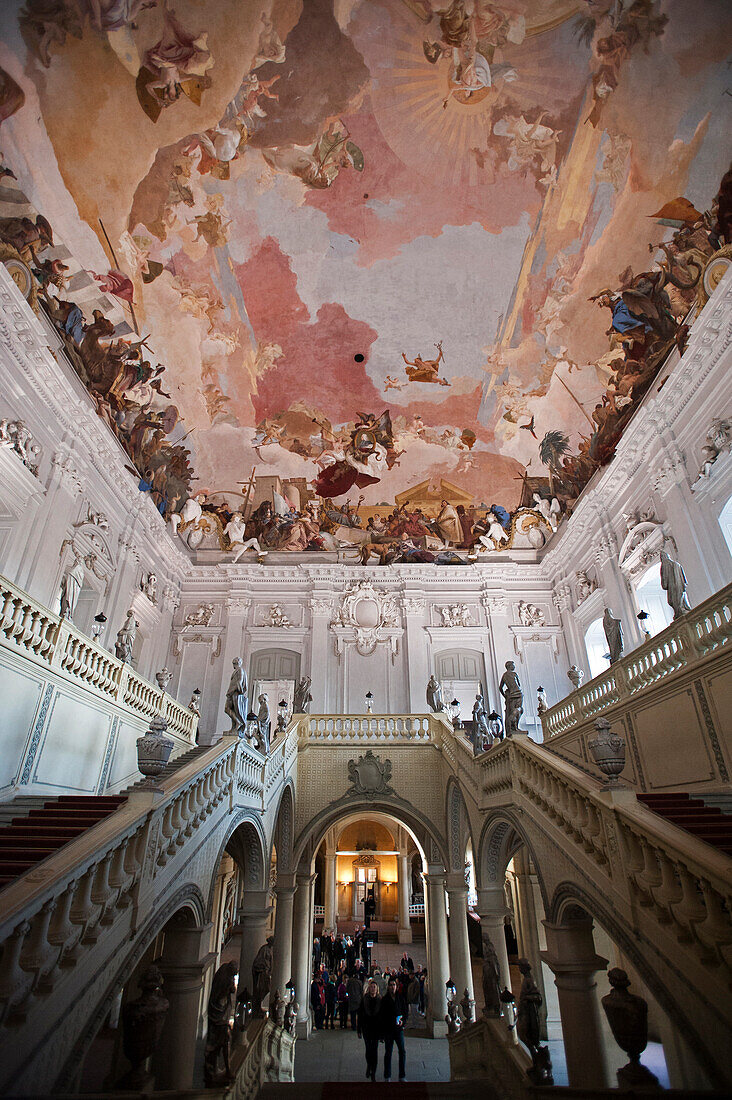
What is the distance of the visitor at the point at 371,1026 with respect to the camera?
9898mm

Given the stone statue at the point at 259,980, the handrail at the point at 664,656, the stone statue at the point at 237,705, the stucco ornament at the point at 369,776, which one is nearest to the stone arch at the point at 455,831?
the stucco ornament at the point at 369,776

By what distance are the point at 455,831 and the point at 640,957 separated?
31.8 feet

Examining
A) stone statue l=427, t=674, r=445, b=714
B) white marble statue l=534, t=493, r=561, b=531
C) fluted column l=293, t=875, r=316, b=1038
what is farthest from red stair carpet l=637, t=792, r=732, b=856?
white marble statue l=534, t=493, r=561, b=531

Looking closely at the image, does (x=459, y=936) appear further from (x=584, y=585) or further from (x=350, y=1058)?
(x=584, y=585)

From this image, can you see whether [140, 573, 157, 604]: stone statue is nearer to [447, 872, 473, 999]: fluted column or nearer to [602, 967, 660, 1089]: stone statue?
[447, 872, 473, 999]: fluted column

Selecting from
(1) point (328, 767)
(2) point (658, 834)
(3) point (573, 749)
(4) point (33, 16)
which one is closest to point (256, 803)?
(1) point (328, 767)

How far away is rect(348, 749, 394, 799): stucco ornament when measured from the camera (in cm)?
1463

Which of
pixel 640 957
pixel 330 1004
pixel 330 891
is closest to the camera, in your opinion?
pixel 640 957

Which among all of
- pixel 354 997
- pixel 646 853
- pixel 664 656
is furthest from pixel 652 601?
pixel 354 997

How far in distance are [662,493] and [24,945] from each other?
1394 cm

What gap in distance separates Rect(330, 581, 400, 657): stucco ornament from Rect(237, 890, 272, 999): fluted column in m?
A: 9.83

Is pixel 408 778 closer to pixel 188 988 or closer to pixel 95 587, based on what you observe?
pixel 188 988

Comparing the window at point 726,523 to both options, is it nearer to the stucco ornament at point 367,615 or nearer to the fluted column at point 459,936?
the fluted column at point 459,936

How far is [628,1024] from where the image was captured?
174 inches
